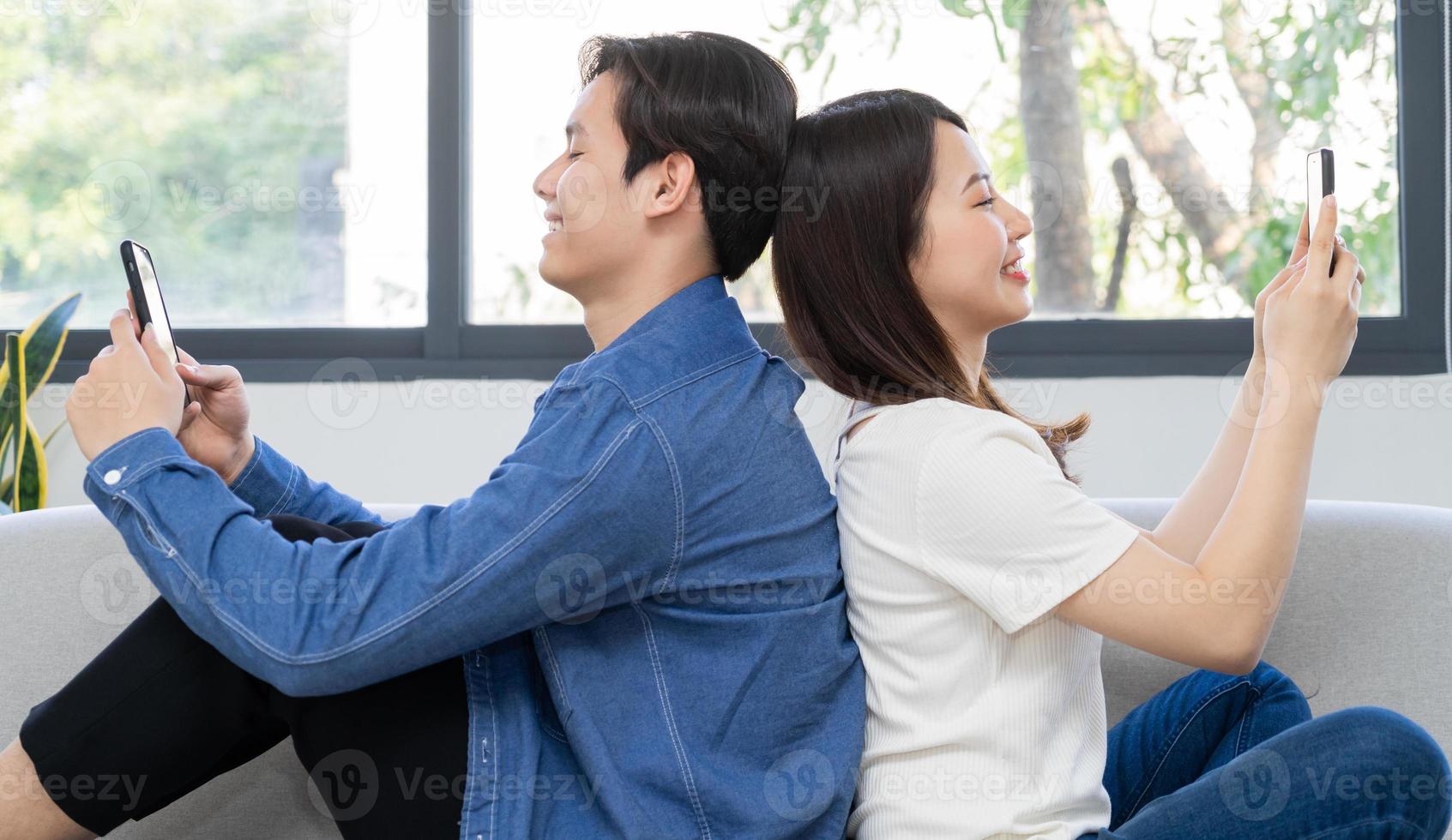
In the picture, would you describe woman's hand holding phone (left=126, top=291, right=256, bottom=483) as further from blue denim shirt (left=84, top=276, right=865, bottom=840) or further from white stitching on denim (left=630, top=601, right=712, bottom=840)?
white stitching on denim (left=630, top=601, right=712, bottom=840)

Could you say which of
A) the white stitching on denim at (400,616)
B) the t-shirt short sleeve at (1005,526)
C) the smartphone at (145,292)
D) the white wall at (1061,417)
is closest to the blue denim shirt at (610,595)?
the white stitching on denim at (400,616)

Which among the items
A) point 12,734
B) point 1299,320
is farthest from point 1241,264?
Result: point 12,734

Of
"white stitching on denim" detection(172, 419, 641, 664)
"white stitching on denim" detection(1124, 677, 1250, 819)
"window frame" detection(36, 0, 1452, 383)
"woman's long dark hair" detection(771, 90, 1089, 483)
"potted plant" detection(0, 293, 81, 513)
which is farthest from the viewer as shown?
"window frame" detection(36, 0, 1452, 383)

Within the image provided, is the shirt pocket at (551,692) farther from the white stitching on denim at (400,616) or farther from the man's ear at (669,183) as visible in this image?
the man's ear at (669,183)

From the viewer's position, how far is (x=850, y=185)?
42.6 inches

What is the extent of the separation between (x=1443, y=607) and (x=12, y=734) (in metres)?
1.57

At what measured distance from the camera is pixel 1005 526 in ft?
2.98

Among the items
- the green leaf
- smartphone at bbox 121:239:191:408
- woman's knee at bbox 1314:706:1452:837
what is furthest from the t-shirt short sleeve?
the green leaf

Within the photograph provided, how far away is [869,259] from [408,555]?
0.47 m

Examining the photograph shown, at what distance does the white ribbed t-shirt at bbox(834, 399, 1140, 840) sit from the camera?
0.91 meters

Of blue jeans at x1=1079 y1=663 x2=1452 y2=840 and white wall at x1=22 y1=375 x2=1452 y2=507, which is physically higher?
white wall at x1=22 y1=375 x2=1452 y2=507

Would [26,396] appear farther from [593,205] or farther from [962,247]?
[962,247]

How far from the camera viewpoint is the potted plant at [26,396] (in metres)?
1.96

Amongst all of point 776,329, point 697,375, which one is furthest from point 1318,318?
point 776,329
